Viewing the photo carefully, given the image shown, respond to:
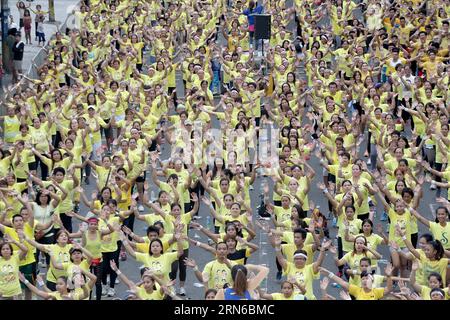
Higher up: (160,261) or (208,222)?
(160,261)

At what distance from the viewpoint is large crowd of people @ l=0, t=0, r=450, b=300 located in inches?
645

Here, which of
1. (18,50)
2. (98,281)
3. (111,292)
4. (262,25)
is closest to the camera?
(98,281)

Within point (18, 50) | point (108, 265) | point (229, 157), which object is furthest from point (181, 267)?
point (18, 50)

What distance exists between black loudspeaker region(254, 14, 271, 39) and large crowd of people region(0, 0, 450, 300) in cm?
45

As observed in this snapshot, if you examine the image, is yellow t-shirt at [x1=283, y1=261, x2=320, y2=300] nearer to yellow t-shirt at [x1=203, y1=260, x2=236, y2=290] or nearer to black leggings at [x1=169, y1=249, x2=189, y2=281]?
yellow t-shirt at [x1=203, y1=260, x2=236, y2=290]

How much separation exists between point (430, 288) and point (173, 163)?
20.1 ft

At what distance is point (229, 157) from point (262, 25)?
24.1 ft

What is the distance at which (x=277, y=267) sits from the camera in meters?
19.1

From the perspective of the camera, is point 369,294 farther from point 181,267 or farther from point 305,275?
point 181,267

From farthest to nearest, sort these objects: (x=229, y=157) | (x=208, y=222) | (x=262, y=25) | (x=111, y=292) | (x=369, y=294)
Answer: (x=262, y=25) < (x=208, y=222) < (x=229, y=157) < (x=111, y=292) < (x=369, y=294)

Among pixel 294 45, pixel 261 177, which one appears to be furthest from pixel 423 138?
pixel 294 45

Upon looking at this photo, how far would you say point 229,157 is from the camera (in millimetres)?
21031

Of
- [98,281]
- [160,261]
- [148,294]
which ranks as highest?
[160,261]
